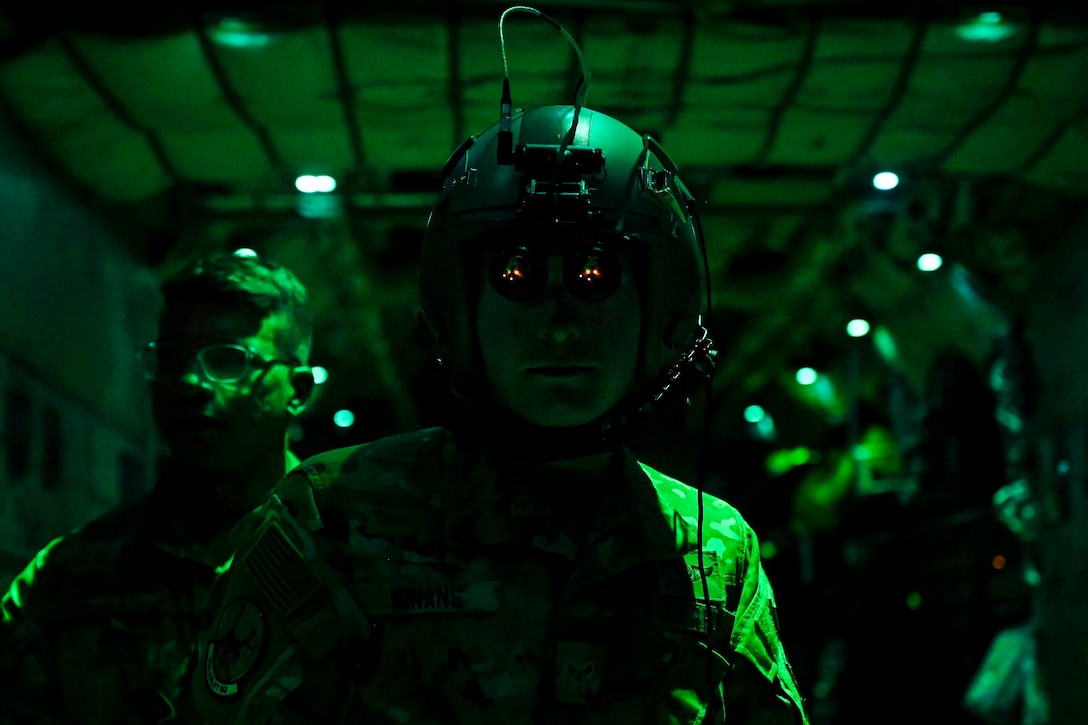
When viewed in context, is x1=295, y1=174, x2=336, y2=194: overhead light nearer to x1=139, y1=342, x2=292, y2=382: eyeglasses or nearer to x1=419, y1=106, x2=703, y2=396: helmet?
x1=139, y1=342, x2=292, y2=382: eyeglasses

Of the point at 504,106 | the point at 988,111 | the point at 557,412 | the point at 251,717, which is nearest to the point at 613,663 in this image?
the point at 557,412

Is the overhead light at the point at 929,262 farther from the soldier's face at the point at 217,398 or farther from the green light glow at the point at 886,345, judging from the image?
the soldier's face at the point at 217,398

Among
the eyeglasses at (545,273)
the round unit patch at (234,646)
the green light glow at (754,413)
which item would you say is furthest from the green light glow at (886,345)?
the round unit patch at (234,646)

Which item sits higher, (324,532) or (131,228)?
(131,228)

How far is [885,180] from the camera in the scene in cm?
570

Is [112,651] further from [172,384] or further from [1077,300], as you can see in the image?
[1077,300]

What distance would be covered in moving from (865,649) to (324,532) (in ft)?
16.5

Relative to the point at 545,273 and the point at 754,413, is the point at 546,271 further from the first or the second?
the point at 754,413

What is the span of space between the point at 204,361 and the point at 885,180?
3882mm

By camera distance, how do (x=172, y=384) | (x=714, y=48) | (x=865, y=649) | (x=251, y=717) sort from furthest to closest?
(x=865, y=649), (x=714, y=48), (x=172, y=384), (x=251, y=717)

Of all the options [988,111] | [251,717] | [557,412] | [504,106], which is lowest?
[251,717]

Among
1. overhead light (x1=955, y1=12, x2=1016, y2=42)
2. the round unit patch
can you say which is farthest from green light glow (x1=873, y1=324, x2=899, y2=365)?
the round unit patch

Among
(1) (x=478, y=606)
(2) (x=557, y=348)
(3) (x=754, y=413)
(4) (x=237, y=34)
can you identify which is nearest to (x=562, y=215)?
Answer: (2) (x=557, y=348)

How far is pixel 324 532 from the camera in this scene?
1.79 m
